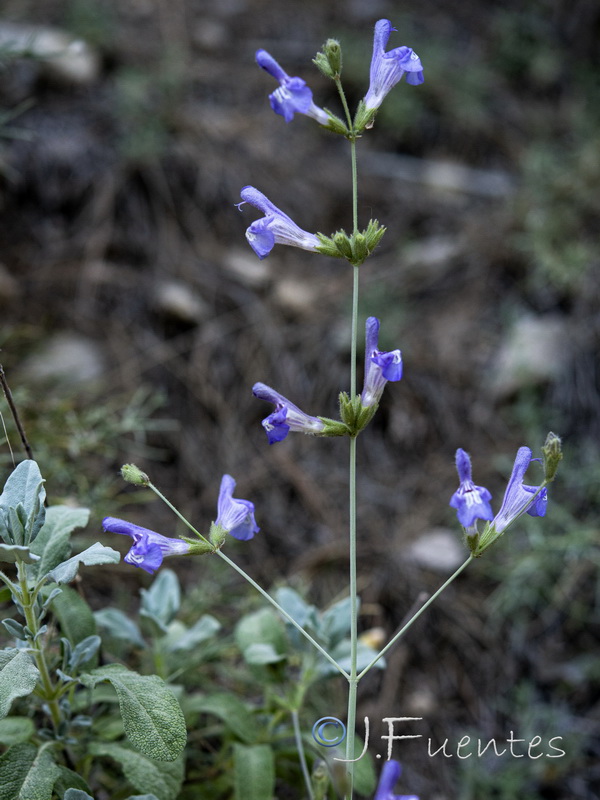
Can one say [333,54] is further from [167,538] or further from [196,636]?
[196,636]

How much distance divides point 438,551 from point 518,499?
1.64m

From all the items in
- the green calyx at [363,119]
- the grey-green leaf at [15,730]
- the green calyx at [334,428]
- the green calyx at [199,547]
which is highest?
the green calyx at [363,119]

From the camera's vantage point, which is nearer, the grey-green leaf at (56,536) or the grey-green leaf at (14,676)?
the grey-green leaf at (14,676)

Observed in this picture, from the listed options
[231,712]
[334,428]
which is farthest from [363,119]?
[231,712]

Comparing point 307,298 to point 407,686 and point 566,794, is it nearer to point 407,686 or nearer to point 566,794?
point 407,686

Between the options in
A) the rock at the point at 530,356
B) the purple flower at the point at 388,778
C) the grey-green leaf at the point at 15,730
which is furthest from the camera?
the rock at the point at 530,356

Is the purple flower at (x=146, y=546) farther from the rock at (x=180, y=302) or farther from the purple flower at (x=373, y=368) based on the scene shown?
the rock at (x=180, y=302)

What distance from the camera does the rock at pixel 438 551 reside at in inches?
111

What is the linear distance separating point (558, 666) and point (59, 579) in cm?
201

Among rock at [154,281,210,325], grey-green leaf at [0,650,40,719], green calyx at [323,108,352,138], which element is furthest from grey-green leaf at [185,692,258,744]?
rock at [154,281,210,325]

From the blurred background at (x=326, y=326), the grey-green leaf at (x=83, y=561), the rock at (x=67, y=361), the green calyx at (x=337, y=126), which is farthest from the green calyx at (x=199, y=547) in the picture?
the rock at (x=67, y=361)

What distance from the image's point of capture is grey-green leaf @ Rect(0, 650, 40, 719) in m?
1.16

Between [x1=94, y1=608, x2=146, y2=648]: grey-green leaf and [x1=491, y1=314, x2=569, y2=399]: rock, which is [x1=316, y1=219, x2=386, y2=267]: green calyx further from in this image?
[x1=491, y1=314, x2=569, y2=399]: rock

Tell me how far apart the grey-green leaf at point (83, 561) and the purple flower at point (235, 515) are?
19cm
